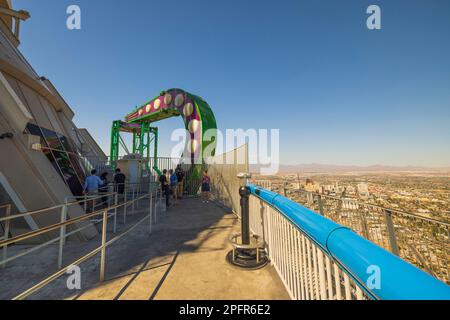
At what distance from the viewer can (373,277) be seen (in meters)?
1.05

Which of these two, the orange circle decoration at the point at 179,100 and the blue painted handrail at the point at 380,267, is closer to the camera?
the blue painted handrail at the point at 380,267

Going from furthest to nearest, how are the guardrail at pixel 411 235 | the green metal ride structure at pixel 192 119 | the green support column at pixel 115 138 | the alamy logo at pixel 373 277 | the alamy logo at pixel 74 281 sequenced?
1. the green support column at pixel 115 138
2. the green metal ride structure at pixel 192 119
3. the alamy logo at pixel 74 281
4. the guardrail at pixel 411 235
5. the alamy logo at pixel 373 277

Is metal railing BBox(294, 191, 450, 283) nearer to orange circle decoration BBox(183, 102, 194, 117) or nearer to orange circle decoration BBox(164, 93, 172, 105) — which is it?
orange circle decoration BBox(183, 102, 194, 117)

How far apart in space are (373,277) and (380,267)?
3.5 inches

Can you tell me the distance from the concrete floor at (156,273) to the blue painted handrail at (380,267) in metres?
1.82

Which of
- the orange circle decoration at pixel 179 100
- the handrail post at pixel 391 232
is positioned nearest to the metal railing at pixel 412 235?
the handrail post at pixel 391 232

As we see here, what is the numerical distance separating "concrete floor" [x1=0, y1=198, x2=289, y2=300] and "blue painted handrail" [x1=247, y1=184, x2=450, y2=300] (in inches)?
71.6

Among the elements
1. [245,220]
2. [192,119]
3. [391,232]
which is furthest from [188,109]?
[391,232]

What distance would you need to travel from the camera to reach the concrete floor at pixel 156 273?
9.28 feet

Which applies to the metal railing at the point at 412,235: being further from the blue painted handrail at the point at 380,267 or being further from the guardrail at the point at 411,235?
the blue painted handrail at the point at 380,267

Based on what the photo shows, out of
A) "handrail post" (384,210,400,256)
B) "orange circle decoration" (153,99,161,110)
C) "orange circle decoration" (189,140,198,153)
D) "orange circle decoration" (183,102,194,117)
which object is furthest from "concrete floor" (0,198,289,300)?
"orange circle decoration" (153,99,161,110)
